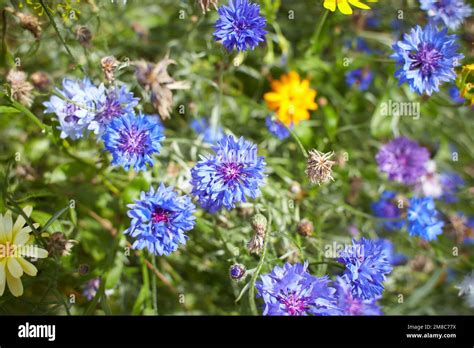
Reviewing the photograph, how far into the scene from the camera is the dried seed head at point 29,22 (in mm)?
1438

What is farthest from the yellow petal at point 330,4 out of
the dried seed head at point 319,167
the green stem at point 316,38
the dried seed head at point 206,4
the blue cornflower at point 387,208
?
the blue cornflower at point 387,208

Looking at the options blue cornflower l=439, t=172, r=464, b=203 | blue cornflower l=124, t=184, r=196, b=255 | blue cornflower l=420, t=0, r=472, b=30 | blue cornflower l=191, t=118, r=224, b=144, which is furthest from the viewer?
blue cornflower l=439, t=172, r=464, b=203

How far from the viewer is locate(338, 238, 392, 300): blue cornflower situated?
1.29 meters

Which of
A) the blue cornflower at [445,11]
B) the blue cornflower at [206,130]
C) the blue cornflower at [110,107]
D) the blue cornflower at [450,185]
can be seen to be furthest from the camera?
the blue cornflower at [450,185]

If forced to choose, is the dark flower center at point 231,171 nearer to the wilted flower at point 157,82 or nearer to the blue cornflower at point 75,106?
the wilted flower at point 157,82

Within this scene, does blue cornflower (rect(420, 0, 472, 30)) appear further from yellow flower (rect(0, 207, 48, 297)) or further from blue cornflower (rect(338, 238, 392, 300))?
yellow flower (rect(0, 207, 48, 297))

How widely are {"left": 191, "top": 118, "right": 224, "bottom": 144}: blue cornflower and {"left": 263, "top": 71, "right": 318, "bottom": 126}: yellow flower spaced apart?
0.19m

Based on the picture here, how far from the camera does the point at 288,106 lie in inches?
68.5

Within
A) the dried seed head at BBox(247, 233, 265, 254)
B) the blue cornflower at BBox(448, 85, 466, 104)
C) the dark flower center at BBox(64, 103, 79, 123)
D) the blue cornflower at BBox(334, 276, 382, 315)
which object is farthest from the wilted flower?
the blue cornflower at BBox(448, 85, 466, 104)

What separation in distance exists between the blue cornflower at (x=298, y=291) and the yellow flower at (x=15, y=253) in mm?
555

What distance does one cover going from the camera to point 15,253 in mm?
1332
